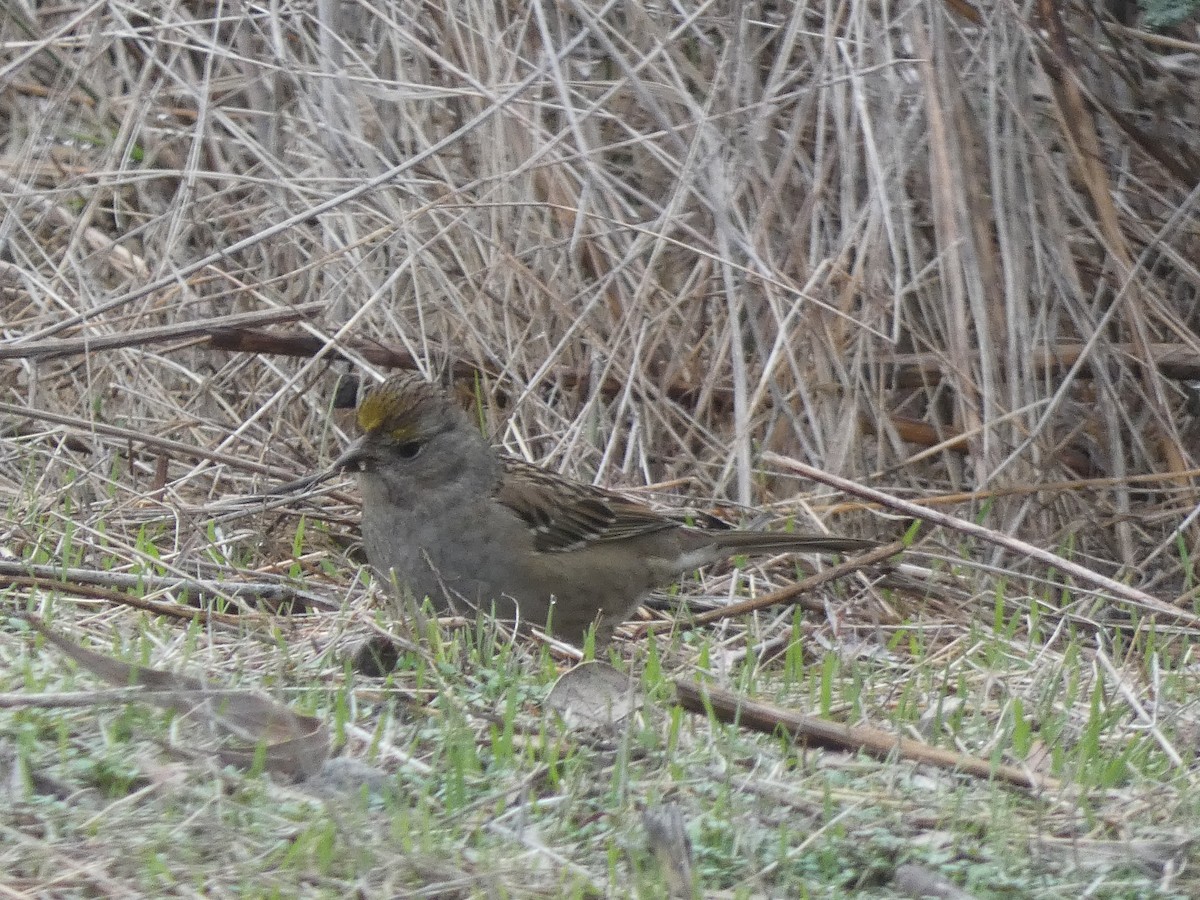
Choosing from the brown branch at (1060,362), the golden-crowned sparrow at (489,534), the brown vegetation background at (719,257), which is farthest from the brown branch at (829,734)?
the brown branch at (1060,362)

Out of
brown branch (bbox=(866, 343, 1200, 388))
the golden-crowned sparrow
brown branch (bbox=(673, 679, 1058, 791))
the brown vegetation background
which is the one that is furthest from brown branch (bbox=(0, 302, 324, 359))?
brown branch (bbox=(673, 679, 1058, 791))

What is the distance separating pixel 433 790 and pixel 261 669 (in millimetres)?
872

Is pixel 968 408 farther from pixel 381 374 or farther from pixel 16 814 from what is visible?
pixel 16 814

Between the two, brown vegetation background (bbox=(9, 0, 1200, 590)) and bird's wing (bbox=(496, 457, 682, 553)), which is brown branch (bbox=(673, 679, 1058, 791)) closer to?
bird's wing (bbox=(496, 457, 682, 553))

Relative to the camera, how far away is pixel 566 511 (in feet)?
16.7

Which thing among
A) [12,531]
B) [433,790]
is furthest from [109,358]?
[433,790]

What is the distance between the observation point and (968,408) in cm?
575

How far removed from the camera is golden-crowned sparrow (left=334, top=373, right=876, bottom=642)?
15.7ft

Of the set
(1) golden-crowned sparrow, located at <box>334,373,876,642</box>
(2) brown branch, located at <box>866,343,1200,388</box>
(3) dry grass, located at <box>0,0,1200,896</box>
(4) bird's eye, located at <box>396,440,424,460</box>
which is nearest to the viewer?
(1) golden-crowned sparrow, located at <box>334,373,876,642</box>

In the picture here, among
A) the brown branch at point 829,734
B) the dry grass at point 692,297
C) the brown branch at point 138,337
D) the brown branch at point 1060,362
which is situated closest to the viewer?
the brown branch at point 829,734

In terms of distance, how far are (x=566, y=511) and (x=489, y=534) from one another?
12.2 inches

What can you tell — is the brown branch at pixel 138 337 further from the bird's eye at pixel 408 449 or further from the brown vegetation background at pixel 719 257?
the bird's eye at pixel 408 449

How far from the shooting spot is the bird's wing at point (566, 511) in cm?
500

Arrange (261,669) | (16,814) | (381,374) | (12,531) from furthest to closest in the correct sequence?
(381,374)
(12,531)
(261,669)
(16,814)
